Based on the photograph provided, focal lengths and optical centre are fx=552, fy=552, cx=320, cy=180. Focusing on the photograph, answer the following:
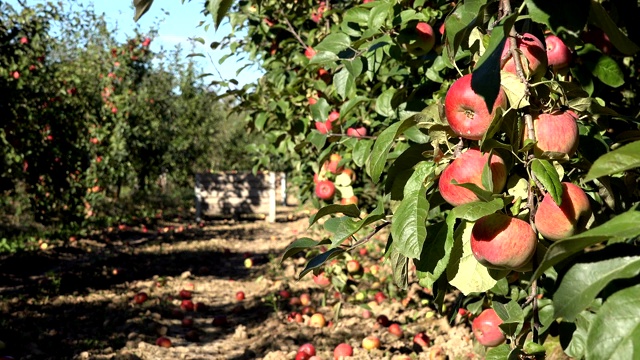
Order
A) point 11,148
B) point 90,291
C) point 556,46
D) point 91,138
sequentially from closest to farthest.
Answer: point 556,46 → point 90,291 → point 11,148 → point 91,138

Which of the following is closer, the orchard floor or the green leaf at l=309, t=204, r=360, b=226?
the green leaf at l=309, t=204, r=360, b=226

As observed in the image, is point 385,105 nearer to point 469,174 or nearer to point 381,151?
point 381,151

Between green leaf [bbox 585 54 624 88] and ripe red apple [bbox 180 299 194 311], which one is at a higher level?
green leaf [bbox 585 54 624 88]

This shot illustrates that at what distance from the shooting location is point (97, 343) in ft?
12.6

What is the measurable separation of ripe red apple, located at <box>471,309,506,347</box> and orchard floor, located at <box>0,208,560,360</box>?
20 cm

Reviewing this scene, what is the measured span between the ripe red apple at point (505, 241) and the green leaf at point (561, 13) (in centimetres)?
35

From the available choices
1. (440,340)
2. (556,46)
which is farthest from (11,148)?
(556,46)

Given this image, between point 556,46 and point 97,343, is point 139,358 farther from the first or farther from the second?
point 556,46

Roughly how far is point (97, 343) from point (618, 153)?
3.92 m

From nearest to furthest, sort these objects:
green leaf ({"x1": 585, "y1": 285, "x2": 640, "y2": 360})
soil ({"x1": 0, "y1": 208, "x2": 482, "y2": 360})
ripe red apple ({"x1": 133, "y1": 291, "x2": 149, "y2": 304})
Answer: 1. green leaf ({"x1": 585, "y1": 285, "x2": 640, "y2": 360})
2. soil ({"x1": 0, "y1": 208, "x2": 482, "y2": 360})
3. ripe red apple ({"x1": 133, "y1": 291, "x2": 149, "y2": 304})

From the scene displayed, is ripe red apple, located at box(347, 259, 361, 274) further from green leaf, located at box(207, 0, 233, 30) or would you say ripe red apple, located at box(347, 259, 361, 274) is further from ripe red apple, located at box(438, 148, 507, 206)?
green leaf, located at box(207, 0, 233, 30)

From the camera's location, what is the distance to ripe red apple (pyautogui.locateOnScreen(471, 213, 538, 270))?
2.98ft

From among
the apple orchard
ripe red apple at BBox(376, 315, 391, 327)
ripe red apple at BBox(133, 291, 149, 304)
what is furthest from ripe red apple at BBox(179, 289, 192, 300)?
the apple orchard

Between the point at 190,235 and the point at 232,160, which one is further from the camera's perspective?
the point at 232,160
